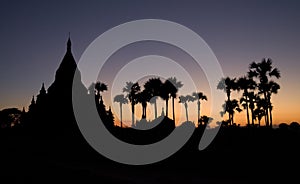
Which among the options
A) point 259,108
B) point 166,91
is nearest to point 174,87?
point 166,91

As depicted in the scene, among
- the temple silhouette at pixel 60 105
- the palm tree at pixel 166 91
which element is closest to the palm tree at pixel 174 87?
the palm tree at pixel 166 91

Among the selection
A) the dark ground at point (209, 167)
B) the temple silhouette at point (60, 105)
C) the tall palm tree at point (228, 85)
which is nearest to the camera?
the dark ground at point (209, 167)

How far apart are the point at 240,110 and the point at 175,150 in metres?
47.6

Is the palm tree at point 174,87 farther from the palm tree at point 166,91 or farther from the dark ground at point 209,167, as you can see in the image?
the dark ground at point 209,167

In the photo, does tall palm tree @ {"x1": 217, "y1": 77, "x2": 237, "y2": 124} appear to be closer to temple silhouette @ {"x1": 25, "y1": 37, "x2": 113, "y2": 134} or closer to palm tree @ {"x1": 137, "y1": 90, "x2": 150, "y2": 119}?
palm tree @ {"x1": 137, "y1": 90, "x2": 150, "y2": 119}

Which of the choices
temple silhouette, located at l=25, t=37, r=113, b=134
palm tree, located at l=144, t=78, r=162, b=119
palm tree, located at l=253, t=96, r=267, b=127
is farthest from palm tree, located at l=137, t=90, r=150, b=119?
palm tree, located at l=253, t=96, r=267, b=127

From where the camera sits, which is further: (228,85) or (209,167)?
(228,85)

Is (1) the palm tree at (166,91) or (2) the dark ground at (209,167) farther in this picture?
(1) the palm tree at (166,91)

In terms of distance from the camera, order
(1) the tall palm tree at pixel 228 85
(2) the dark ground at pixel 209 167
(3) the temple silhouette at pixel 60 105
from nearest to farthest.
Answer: (2) the dark ground at pixel 209 167 < (3) the temple silhouette at pixel 60 105 < (1) the tall palm tree at pixel 228 85

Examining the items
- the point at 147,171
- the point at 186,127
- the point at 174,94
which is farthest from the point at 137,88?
the point at 147,171

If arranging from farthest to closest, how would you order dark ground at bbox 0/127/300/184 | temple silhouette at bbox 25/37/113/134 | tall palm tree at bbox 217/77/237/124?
tall palm tree at bbox 217/77/237/124
temple silhouette at bbox 25/37/113/134
dark ground at bbox 0/127/300/184

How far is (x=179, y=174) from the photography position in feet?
61.3

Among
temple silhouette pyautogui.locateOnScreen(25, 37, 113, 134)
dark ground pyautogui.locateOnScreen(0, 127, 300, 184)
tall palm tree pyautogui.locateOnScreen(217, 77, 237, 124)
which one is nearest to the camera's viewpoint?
dark ground pyautogui.locateOnScreen(0, 127, 300, 184)

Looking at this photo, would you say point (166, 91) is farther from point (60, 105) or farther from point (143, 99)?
point (60, 105)
